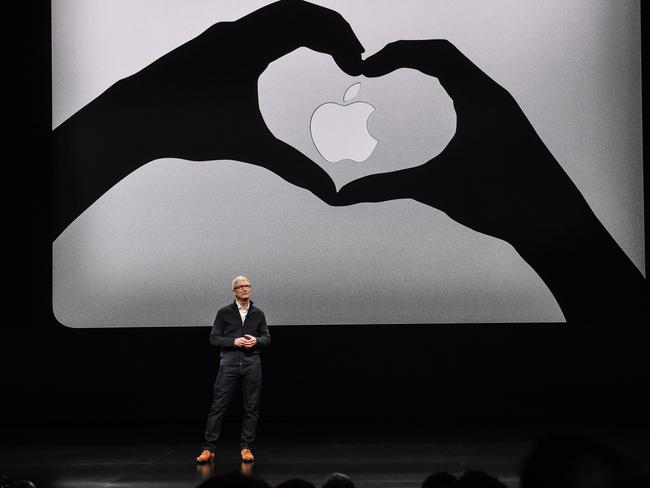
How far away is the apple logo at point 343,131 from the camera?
25.1ft

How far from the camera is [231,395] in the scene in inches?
238

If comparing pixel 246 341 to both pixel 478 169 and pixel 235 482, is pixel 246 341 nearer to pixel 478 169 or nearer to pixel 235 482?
pixel 478 169

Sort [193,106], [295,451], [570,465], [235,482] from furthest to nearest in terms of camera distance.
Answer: [193,106] → [295,451] → [235,482] → [570,465]

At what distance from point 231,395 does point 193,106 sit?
9.82 feet

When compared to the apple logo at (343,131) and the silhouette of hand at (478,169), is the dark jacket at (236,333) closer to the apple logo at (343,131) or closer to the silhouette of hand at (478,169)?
the silhouette of hand at (478,169)

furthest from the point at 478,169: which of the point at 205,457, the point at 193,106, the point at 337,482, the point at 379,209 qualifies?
the point at 337,482

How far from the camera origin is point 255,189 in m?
7.72

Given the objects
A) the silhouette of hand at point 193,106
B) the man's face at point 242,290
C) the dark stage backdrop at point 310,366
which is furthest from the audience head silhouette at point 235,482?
the silhouette of hand at point 193,106

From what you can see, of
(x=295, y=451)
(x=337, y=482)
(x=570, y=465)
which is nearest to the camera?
(x=570, y=465)

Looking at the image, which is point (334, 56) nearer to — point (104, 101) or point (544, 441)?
point (104, 101)

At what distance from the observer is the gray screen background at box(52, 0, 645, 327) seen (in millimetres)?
7641

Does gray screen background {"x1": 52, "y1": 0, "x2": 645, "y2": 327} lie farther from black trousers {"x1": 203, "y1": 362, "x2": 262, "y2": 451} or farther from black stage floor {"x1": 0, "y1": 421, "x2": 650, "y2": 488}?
black trousers {"x1": 203, "y1": 362, "x2": 262, "y2": 451}

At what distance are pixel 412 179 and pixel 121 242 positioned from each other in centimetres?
273

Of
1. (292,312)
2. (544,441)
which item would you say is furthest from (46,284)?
(544,441)
